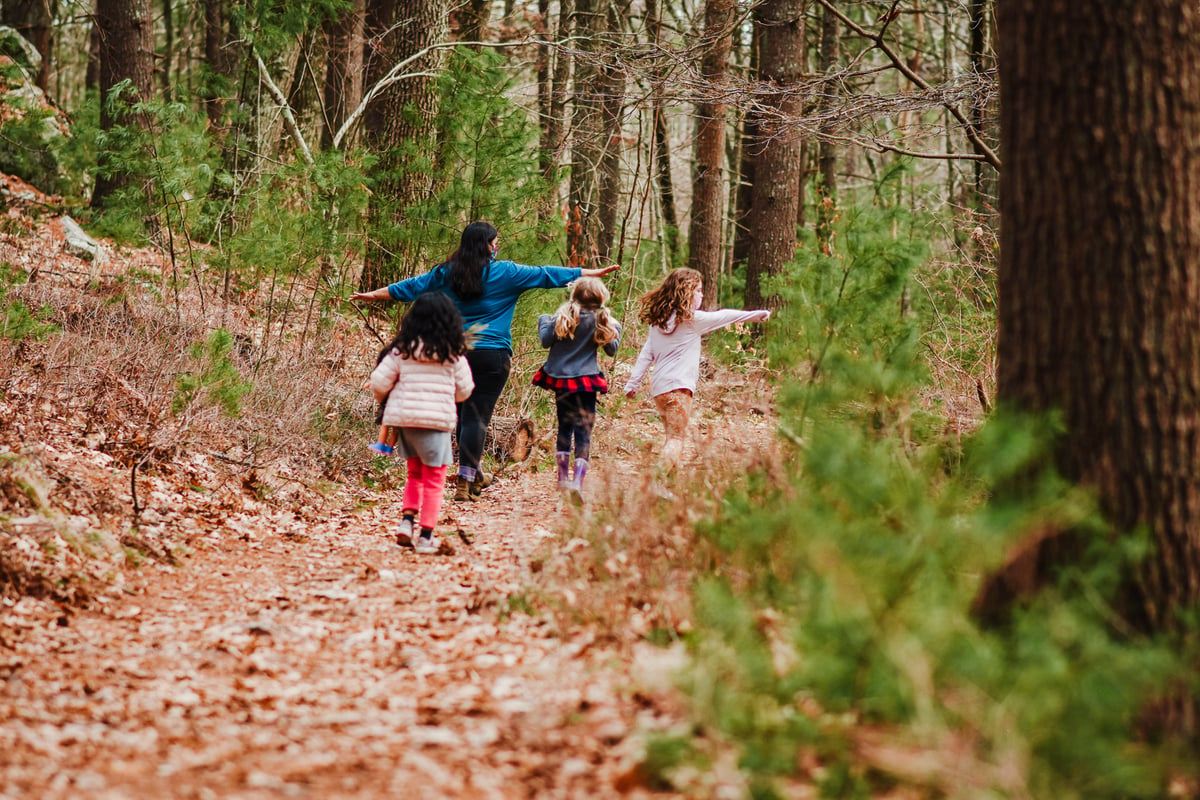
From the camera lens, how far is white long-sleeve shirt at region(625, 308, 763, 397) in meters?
6.95

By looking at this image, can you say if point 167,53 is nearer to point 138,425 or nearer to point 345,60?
point 345,60

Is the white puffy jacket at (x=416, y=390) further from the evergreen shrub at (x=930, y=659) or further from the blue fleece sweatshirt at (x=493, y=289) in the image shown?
the evergreen shrub at (x=930, y=659)

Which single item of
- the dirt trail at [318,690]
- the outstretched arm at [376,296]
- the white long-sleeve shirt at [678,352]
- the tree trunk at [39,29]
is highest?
the tree trunk at [39,29]

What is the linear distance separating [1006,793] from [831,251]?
332 centimetres

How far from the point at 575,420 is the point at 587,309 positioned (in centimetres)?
83

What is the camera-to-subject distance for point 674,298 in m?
6.95

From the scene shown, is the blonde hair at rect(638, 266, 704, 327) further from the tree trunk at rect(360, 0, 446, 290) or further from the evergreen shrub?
the evergreen shrub

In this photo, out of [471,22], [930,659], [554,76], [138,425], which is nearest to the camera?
[930,659]

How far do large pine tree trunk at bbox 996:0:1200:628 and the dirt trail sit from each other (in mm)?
1563

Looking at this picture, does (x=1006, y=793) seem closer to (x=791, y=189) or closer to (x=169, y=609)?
(x=169, y=609)

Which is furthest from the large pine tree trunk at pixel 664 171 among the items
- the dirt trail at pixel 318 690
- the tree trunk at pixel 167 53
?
the dirt trail at pixel 318 690

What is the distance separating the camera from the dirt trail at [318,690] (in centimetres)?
279

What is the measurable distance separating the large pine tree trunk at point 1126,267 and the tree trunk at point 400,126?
666 centimetres

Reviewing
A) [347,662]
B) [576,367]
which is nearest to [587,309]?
[576,367]
